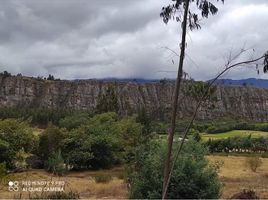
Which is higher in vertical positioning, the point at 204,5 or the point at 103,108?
the point at 204,5

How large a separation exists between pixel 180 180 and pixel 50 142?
21.6 meters

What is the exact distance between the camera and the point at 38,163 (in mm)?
35781

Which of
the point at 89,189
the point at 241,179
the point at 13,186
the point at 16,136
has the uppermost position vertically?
the point at 16,136

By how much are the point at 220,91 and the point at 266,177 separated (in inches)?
5073

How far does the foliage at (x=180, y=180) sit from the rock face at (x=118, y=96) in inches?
4561

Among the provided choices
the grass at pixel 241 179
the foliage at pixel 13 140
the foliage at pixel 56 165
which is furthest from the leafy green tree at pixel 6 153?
the grass at pixel 241 179

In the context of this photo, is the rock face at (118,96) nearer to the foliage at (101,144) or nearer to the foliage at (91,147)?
the foliage at (101,144)

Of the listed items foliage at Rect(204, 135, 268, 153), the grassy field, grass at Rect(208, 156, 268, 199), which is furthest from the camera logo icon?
foliage at Rect(204, 135, 268, 153)

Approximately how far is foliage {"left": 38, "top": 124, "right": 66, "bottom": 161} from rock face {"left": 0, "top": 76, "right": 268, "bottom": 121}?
314ft

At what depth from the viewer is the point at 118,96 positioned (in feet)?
456

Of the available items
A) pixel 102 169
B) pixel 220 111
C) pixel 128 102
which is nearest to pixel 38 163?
pixel 102 169

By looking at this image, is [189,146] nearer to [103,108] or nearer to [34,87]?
[103,108]

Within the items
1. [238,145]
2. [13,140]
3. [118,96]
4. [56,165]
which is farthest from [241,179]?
[118,96]

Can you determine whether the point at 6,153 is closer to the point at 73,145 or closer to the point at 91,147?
the point at 73,145
